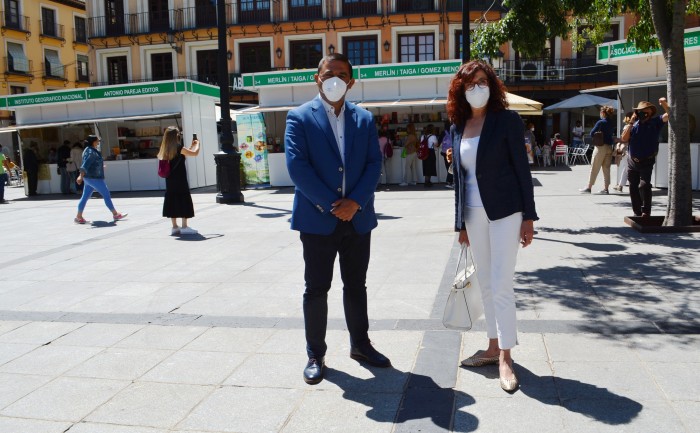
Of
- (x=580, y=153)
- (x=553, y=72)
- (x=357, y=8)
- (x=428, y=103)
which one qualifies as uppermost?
(x=357, y=8)

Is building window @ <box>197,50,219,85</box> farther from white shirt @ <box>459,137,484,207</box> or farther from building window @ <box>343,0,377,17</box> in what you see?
white shirt @ <box>459,137,484,207</box>

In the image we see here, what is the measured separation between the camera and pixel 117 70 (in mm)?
35688

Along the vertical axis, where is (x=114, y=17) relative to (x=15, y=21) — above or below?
below

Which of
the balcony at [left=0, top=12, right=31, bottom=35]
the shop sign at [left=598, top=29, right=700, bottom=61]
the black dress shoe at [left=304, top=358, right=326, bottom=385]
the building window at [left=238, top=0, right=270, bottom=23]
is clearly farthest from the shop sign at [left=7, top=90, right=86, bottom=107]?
the balcony at [left=0, top=12, right=31, bottom=35]

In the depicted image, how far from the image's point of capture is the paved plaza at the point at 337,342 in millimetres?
3447

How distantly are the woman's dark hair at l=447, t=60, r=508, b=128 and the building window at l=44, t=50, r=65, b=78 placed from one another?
43.7m

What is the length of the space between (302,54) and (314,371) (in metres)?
30.4

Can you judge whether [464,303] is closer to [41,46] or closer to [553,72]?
[553,72]

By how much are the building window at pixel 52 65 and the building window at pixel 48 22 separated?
1208mm

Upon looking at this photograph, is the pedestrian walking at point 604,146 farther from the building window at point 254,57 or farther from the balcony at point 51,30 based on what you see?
the balcony at point 51,30

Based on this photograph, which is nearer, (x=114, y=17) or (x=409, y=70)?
(x=409, y=70)

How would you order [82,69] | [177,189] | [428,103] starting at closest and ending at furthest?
[177,189] < [428,103] < [82,69]

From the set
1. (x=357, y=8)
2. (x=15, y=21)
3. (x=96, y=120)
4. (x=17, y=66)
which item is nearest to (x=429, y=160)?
(x=96, y=120)

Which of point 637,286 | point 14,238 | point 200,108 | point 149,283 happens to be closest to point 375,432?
point 637,286
